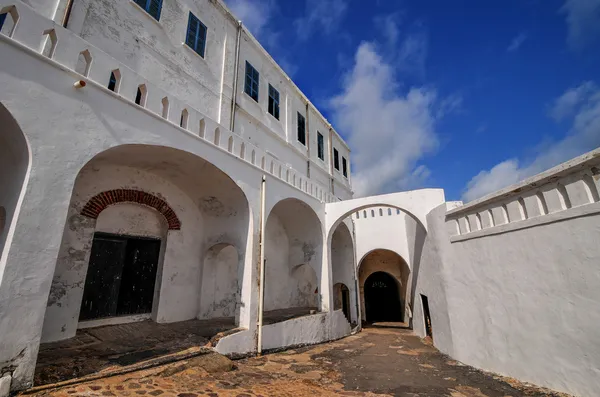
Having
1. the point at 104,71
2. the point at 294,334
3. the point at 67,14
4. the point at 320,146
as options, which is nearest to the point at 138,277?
the point at 294,334

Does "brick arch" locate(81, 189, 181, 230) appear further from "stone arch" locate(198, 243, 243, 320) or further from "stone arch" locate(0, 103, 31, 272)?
"stone arch" locate(0, 103, 31, 272)

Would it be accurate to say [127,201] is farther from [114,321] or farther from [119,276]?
[114,321]

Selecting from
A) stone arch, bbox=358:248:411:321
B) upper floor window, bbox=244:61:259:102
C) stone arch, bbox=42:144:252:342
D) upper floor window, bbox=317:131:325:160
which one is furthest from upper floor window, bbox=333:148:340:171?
stone arch, bbox=42:144:252:342

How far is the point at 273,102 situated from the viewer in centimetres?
1146

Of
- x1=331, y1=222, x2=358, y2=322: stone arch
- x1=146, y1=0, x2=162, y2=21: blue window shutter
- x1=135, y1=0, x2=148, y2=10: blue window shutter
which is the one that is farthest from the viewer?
x1=331, y1=222, x2=358, y2=322: stone arch

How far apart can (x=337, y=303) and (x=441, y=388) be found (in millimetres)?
9596

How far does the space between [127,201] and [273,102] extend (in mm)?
7174

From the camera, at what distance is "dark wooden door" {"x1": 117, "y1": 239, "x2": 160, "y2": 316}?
616 centimetres

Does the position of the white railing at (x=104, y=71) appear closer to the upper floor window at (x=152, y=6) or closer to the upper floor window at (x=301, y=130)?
the upper floor window at (x=152, y=6)

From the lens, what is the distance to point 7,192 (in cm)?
370

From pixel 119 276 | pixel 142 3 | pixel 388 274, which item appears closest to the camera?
pixel 119 276

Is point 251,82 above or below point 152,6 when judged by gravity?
above

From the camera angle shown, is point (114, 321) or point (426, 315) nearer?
point (114, 321)

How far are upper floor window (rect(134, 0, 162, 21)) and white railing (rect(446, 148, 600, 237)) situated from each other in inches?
356
